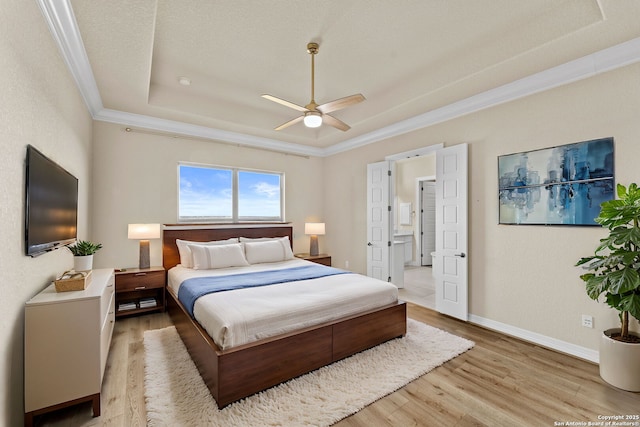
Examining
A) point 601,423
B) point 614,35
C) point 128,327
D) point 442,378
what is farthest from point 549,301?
point 128,327

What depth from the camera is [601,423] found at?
1839 millimetres

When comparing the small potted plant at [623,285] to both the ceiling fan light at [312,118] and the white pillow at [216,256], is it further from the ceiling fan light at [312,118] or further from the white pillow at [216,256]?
the white pillow at [216,256]

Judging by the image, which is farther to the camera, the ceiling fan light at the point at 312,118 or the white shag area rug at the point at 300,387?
the ceiling fan light at the point at 312,118

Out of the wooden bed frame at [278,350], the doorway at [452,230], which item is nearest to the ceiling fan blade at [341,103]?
the doorway at [452,230]

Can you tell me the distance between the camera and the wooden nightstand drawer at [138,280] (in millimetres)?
3609

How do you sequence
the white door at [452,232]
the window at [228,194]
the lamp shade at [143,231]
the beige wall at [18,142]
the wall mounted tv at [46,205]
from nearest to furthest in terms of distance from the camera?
1. the beige wall at [18,142]
2. the wall mounted tv at [46,205]
3. the white door at [452,232]
4. the lamp shade at [143,231]
5. the window at [228,194]

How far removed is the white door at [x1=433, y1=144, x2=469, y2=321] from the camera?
356 cm

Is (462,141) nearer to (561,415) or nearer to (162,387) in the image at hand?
(561,415)

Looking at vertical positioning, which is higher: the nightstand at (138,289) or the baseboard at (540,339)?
the nightstand at (138,289)

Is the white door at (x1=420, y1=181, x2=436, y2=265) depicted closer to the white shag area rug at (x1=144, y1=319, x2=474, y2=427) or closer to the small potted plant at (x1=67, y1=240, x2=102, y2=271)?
the white shag area rug at (x1=144, y1=319, x2=474, y2=427)

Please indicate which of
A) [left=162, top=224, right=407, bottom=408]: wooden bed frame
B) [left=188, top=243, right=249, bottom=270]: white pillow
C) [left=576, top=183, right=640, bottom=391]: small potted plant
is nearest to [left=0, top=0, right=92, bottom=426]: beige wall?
[left=162, top=224, right=407, bottom=408]: wooden bed frame

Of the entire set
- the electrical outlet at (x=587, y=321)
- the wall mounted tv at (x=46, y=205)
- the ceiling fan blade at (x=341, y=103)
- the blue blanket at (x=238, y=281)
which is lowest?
the electrical outlet at (x=587, y=321)

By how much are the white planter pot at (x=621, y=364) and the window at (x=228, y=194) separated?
15.2 feet

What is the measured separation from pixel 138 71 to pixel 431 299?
4.90m
